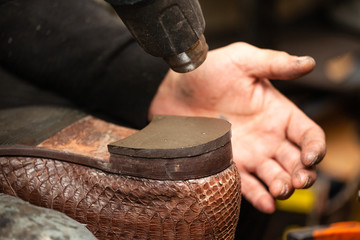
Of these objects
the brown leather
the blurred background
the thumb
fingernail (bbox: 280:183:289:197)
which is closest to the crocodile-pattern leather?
the brown leather

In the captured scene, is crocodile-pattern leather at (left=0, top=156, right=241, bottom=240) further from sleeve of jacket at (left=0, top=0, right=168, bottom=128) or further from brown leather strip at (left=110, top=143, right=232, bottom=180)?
sleeve of jacket at (left=0, top=0, right=168, bottom=128)

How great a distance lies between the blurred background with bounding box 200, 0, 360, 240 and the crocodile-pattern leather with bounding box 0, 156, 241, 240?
0.74m

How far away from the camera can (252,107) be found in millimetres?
827

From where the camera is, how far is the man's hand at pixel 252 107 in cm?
75

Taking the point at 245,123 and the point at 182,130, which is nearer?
the point at 182,130

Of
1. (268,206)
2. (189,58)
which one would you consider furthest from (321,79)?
(189,58)

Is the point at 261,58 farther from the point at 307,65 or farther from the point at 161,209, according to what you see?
the point at 161,209

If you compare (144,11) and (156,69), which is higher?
(144,11)

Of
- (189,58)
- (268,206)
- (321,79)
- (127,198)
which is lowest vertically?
(321,79)

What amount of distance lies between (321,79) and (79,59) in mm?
1167

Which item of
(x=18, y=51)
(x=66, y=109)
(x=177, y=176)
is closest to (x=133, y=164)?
(x=177, y=176)

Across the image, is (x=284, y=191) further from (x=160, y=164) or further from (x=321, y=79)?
(x=321, y=79)

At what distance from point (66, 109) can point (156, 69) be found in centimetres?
19

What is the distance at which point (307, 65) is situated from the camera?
28.7 inches
